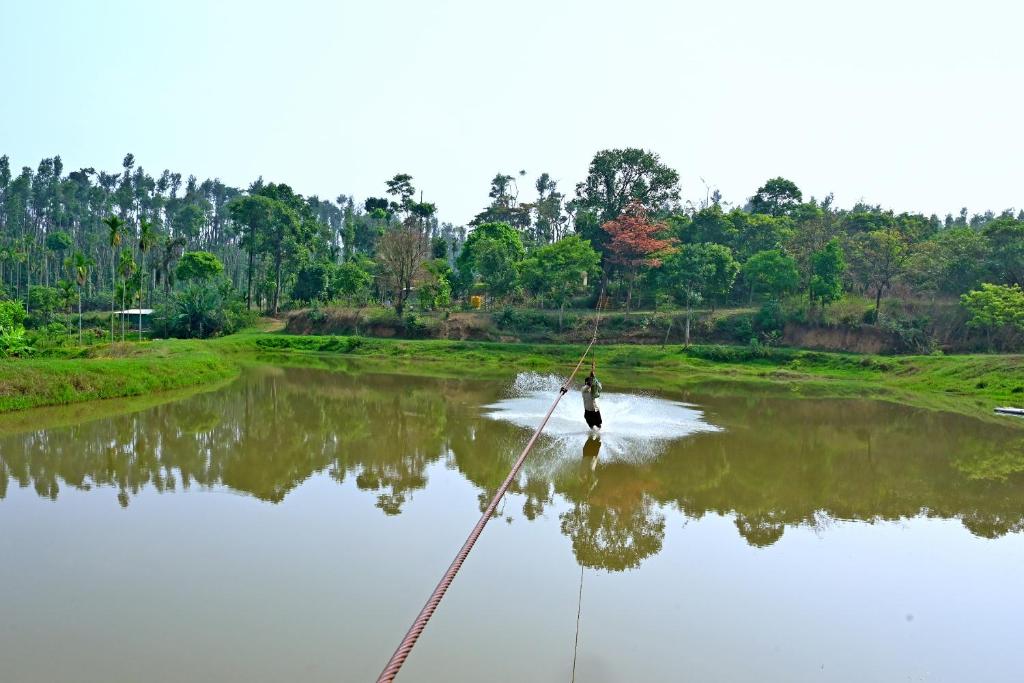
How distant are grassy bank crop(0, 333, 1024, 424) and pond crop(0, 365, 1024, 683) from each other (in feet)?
16.9

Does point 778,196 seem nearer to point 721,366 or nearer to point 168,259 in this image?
point 721,366

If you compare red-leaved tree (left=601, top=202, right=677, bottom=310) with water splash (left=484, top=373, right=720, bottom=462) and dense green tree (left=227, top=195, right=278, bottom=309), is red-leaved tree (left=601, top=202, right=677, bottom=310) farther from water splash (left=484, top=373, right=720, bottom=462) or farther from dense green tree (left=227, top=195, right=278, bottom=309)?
dense green tree (left=227, top=195, right=278, bottom=309)

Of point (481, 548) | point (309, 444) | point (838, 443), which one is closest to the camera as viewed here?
point (481, 548)

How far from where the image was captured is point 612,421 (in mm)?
19344

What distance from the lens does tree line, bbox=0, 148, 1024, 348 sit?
38719 mm

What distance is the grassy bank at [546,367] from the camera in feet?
72.8

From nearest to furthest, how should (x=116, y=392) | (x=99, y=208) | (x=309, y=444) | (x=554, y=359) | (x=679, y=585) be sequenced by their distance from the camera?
(x=679, y=585)
(x=309, y=444)
(x=116, y=392)
(x=554, y=359)
(x=99, y=208)

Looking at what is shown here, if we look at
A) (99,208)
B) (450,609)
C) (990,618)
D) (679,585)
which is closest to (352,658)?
(450,609)

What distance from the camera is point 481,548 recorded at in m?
9.55

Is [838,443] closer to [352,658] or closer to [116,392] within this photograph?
[352,658]

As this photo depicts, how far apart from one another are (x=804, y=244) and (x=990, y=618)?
39.0 m

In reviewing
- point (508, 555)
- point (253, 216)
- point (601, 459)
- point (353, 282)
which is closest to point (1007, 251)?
point (601, 459)

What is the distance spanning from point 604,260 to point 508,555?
39763 millimetres

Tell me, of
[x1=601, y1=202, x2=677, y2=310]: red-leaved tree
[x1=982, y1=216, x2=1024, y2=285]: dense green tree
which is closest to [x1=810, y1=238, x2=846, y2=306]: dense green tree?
[x1=982, y1=216, x2=1024, y2=285]: dense green tree
